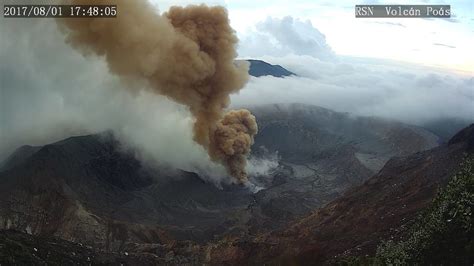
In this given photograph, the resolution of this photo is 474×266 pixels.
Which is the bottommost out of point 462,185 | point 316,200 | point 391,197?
point 316,200

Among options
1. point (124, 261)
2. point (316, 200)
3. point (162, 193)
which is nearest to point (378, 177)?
point (124, 261)

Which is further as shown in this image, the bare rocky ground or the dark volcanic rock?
the bare rocky ground

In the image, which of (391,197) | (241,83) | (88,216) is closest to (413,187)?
(391,197)

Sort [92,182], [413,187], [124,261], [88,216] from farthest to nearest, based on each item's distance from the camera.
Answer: [92,182] < [88,216] < [413,187] < [124,261]

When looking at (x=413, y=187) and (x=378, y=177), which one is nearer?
(x=413, y=187)

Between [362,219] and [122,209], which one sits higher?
[362,219]

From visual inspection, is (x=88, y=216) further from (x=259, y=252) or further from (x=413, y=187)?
(x=413, y=187)

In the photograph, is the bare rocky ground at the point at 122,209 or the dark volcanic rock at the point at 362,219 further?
the bare rocky ground at the point at 122,209

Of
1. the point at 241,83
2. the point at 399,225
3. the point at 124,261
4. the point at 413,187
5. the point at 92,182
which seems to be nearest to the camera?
the point at 399,225

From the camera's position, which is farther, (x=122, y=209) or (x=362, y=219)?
(x=122, y=209)

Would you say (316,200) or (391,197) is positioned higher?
(391,197)
